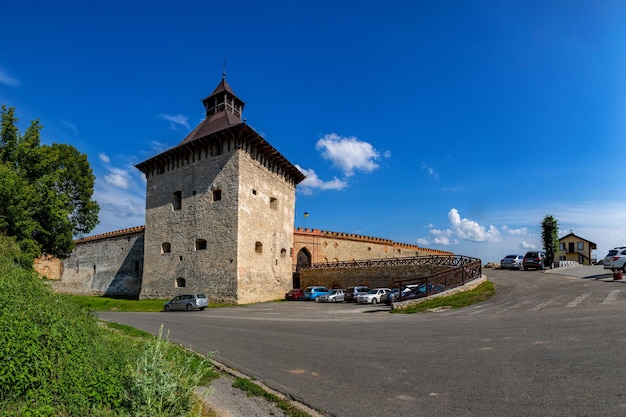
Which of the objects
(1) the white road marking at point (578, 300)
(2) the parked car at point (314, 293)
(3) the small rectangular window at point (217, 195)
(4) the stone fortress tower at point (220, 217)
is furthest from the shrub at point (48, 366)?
(2) the parked car at point (314, 293)

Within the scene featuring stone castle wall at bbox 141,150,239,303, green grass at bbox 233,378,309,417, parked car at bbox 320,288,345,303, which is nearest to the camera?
green grass at bbox 233,378,309,417

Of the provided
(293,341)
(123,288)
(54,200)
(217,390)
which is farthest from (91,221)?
(217,390)

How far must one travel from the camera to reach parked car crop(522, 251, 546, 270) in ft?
106

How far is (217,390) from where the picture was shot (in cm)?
629

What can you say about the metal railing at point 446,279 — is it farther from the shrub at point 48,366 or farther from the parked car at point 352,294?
the shrub at point 48,366

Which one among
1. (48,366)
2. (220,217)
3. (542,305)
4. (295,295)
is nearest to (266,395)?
(48,366)

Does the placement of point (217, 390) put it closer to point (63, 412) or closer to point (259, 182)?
point (63, 412)

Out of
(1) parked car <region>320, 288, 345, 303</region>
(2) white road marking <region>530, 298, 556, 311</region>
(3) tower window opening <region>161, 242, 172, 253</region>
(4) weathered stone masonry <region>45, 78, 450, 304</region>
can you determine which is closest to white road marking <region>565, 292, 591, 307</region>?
(2) white road marking <region>530, 298, 556, 311</region>

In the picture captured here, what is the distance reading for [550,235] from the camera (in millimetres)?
42031

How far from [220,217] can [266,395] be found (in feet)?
78.5

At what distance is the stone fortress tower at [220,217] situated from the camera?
28188 mm

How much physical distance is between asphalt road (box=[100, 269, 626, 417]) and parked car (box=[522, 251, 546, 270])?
2040 cm

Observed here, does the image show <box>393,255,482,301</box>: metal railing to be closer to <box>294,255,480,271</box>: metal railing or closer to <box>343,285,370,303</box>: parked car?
<box>294,255,480,271</box>: metal railing

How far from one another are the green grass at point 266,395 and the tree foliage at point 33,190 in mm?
20882
